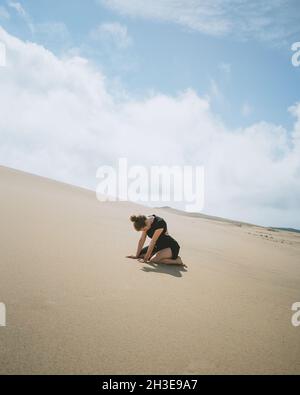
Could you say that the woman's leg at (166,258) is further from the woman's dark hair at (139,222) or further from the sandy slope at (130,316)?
the woman's dark hair at (139,222)

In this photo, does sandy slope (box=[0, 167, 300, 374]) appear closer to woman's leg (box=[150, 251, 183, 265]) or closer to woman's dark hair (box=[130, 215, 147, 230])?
woman's leg (box=[150, 251, 183, 265])

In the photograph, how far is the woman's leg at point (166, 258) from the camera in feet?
17.3

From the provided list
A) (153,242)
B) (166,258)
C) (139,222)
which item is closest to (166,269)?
(166,258)

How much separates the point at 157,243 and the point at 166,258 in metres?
0.35

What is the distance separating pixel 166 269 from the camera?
491 cm

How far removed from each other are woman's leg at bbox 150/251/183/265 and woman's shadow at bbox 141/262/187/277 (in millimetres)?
76

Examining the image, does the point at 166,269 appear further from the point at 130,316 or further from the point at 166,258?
the point at 130,316

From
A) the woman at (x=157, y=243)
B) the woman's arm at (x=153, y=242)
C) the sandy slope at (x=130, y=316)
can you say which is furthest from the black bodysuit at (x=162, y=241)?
the sandy slope at (x=130, y=316)

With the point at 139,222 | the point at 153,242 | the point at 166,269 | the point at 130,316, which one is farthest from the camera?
the point at 139,222

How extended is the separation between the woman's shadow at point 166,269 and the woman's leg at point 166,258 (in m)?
0.08

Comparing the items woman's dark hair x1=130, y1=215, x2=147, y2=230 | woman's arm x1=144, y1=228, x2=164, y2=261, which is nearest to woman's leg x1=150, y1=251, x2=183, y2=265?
woman's arm x1=144, y1=228, x2=164, y2=261

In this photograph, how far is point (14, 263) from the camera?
3.67m
